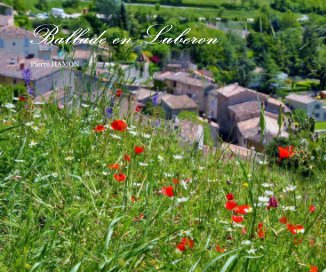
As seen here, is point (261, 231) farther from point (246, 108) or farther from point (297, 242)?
point (246, 108)

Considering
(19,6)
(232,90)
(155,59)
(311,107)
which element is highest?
(232,90)

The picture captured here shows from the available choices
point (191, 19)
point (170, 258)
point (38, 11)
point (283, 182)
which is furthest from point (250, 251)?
point (38, 11)

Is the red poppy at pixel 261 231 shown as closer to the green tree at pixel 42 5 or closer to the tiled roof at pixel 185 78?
the tiled roof at pixel 185 78

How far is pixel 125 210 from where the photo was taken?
5.38 ft

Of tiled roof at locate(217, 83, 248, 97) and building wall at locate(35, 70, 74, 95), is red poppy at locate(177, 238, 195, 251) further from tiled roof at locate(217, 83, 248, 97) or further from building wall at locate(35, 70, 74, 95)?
tiled roof at locate(217, 83, 248, 97)

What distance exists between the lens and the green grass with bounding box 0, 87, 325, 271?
1356 millimetres

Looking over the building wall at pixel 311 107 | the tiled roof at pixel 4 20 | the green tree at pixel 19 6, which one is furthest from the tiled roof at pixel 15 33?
the building wall at pixel 311 107

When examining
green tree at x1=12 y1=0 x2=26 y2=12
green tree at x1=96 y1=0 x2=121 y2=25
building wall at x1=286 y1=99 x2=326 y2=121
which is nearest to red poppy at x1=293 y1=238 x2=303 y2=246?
building wall at x1=286 y1=99 x2=326 y2=121

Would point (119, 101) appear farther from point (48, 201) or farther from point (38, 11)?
point (38, 11)

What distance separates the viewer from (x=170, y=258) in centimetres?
148

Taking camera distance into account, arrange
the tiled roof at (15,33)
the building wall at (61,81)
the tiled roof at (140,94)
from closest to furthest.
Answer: the building wall at (61,81) → the tiled roof at (140,94) → the tiled roof at (15,33)

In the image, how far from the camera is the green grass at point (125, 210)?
4.45 feet

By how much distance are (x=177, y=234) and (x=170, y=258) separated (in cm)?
14

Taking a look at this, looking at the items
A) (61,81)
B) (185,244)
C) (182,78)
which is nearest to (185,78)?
(182,78)
